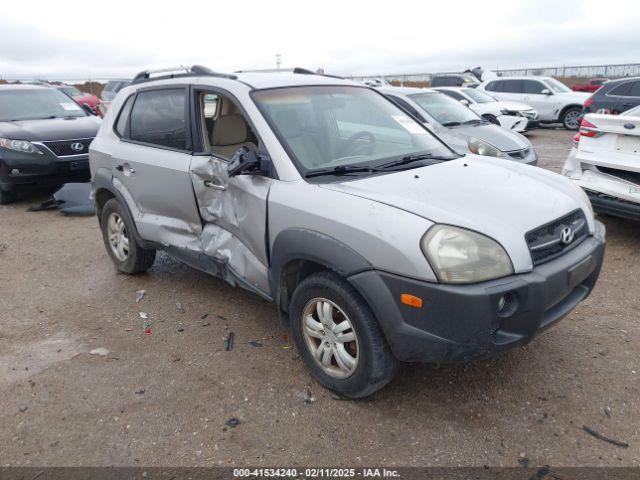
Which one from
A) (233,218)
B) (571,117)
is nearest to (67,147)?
(233,218)

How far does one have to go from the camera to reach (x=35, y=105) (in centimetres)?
865

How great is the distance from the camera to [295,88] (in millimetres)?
3602

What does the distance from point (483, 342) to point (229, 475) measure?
1.38 m

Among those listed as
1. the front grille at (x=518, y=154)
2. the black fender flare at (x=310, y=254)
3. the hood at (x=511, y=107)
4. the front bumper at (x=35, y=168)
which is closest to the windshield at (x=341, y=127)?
the black fender flare at (x=310, y=254)

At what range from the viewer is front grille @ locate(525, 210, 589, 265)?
2.58 meters

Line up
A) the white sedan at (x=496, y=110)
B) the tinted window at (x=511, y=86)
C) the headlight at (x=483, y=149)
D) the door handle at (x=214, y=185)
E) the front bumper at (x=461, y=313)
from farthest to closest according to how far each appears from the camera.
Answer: the tinted window at (x=511, y=86)
the white sedan at (x=496, y=110)
the headlight at (x=483, y=149)
the door handle at (x=214, y=185)
the front bumper at (x=461, y=313)

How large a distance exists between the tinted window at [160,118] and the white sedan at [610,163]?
402 centimetres

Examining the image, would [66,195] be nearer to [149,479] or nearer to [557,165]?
[149,479]

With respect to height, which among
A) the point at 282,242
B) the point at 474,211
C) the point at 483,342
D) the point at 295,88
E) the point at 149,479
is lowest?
the point at 149,479

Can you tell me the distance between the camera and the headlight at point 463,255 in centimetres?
239

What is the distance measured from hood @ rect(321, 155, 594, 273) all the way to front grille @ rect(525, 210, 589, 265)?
42 mm

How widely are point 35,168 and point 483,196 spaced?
6.99m

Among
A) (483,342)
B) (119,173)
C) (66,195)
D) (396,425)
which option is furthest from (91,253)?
(483,342)

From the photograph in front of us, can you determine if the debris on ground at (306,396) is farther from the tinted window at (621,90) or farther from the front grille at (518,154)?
the tinted window at (621,90)
